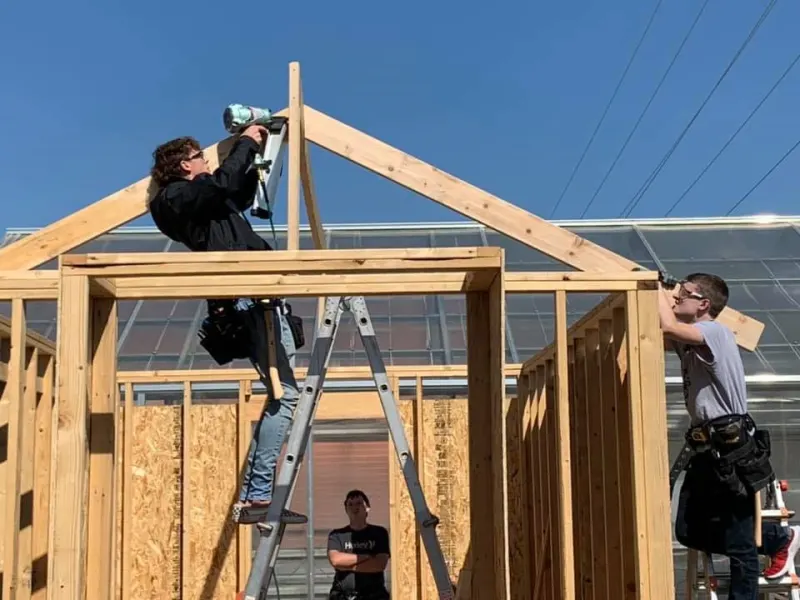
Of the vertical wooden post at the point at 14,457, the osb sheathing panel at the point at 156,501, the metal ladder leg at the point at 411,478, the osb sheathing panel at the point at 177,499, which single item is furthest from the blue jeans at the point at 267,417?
the osb sheathing panel at the point at 156,501

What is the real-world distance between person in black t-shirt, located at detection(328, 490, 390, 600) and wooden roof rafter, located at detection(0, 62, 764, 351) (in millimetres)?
2777

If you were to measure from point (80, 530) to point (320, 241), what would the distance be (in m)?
2.32

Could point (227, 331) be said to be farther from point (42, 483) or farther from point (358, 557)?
point (358, 557)

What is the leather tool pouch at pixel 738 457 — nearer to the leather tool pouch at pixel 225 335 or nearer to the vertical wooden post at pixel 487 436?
the vertical wooden post at pixel 487 436

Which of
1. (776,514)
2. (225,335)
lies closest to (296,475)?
(225,335)

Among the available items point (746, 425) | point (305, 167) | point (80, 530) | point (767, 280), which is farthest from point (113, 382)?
point (767, 280)

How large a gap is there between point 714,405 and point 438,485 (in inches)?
124

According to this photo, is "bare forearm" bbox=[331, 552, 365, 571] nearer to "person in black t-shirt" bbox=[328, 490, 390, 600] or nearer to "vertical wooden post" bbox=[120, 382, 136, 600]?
"person in black t-shirt" bbox=[328, 490, 390, 600]

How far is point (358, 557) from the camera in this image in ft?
19.6

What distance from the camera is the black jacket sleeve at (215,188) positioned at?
11.9 feet

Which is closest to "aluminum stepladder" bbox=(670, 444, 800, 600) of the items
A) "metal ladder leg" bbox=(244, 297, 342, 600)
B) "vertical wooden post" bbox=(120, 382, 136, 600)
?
"metal ladder leg" bbox=(244, 297, 342, 600)

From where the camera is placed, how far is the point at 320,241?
493 centimetres

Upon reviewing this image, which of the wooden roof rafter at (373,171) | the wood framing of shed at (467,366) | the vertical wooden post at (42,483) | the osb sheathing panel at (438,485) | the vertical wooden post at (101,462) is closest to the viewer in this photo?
the wood framing of shed at (467,366)

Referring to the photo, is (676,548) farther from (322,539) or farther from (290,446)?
(290,446)
